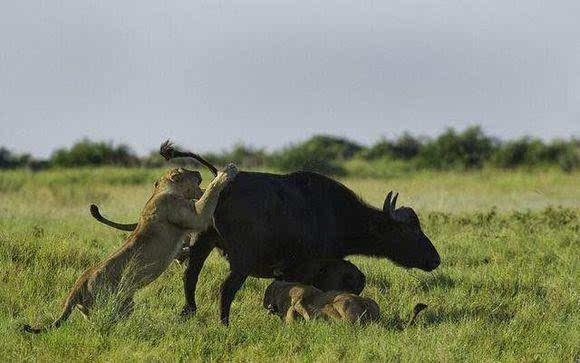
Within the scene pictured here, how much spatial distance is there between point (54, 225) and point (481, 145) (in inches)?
1344

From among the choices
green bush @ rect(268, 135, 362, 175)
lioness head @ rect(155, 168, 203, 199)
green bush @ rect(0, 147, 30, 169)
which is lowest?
green bush @ rect(0, 147, 30, 169)

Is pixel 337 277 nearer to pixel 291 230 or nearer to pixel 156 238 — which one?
pixel 291 230

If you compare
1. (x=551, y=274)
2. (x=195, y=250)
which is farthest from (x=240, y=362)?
(x=551, y=274)

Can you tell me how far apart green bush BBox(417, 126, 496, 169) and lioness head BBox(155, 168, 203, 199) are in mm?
35239

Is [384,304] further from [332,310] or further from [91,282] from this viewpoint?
[91,282]

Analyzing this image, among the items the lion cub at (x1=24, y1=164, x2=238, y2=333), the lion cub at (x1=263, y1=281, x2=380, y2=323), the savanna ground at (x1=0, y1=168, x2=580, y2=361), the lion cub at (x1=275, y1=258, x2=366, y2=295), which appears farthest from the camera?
the lion cub at (x1=275, y1=258, x2=366, y2=295)

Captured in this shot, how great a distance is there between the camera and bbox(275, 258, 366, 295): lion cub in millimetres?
8812

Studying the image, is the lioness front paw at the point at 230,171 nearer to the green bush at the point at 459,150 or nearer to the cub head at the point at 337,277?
the cub head at the point at 337,277

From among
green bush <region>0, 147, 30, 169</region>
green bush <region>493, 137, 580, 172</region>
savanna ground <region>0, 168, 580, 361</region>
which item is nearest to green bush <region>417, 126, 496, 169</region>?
green bush <region>493, 137, 580, 172</region>

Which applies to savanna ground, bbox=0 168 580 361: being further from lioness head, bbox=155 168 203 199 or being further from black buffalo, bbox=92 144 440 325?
lioness head, bbox=155 168 203 199

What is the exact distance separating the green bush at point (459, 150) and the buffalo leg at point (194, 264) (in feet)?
114

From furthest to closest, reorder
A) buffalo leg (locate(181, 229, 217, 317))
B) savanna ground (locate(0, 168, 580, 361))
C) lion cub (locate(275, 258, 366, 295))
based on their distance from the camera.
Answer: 1. lion cub (locate(275, 258, 366, 295))
2. buffalo leg (locate(181, 229, 217, 317))
3. savanna ground (locate(0, 168, 580, 361))

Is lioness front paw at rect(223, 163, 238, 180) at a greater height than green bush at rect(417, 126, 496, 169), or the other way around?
lioness front paw at rect(223, 163, 238, 180)

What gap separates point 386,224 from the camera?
9305mm
